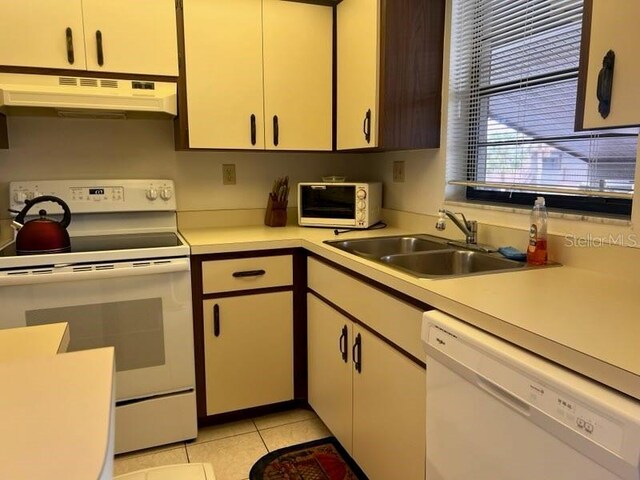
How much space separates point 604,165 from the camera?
1.58 m

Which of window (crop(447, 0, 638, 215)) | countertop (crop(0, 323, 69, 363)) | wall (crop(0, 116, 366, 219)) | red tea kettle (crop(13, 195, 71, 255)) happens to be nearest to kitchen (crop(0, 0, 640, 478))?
wall (crop(0, 116, 366, 219))

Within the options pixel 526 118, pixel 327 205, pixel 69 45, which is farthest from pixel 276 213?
pixel 526 118

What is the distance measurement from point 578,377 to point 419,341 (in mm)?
550

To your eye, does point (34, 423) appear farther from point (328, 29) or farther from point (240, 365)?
point (328, 29)

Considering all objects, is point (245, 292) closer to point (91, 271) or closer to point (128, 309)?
point (128, 309)

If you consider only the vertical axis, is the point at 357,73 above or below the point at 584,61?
above

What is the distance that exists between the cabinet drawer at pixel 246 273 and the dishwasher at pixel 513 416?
3.53ft

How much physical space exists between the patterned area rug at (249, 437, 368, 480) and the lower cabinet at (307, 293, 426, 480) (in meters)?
0.10

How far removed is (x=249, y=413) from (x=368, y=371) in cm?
86

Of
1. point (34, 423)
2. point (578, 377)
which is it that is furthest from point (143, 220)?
point (578, 377)

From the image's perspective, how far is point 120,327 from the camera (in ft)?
6.43

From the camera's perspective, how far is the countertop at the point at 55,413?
1.78 feet

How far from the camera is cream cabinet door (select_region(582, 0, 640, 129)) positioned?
1002mm

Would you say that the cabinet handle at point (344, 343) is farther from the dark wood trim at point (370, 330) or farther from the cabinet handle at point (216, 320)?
the cabinet handle at point (216, 320)
